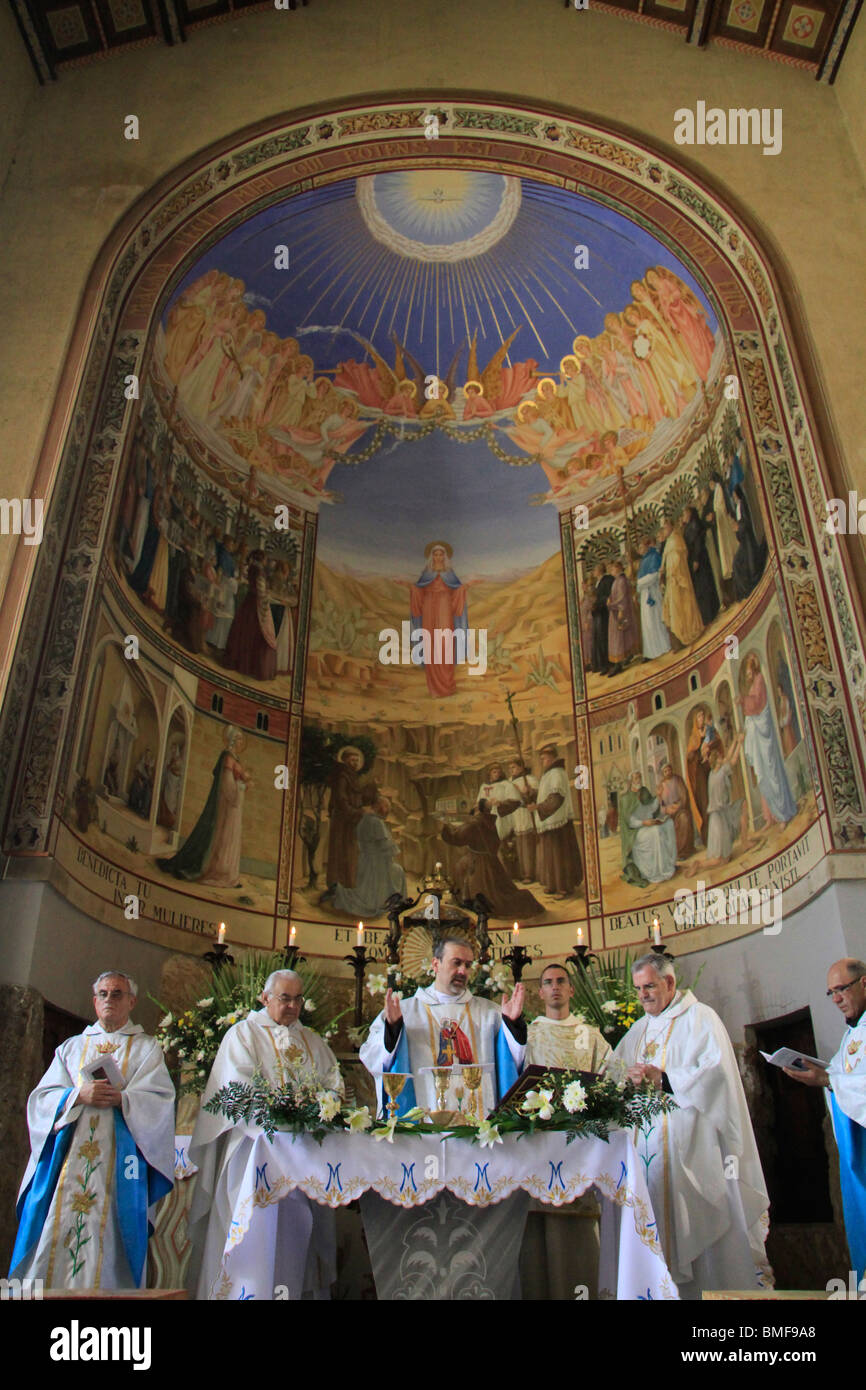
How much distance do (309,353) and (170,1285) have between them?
364 inches

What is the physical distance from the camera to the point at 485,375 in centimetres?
1277

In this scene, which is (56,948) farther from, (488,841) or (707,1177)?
(488,841)

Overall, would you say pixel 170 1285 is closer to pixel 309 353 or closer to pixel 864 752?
pixel 864 752

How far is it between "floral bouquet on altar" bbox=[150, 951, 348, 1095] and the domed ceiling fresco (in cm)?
86

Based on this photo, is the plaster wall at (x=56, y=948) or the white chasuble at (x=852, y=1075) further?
the plaster wall at (x=56, y=948)

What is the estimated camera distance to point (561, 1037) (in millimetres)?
7051

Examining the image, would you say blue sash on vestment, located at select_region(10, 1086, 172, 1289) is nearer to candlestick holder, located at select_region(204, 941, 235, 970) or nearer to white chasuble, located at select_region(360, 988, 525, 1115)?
white chasuble, located at select_region(360, 988, 525, 1115)

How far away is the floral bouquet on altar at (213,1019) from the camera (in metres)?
6.89

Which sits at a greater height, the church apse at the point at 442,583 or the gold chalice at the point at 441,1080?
the church apse at the point at 442,583

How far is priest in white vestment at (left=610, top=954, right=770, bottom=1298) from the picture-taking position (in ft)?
18.5

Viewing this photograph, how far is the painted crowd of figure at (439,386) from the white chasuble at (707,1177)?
7284mm

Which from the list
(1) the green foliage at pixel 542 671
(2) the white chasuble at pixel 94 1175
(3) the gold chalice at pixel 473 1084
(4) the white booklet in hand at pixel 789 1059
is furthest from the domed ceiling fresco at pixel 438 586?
(3) the gold chalice at pixel 473 1084

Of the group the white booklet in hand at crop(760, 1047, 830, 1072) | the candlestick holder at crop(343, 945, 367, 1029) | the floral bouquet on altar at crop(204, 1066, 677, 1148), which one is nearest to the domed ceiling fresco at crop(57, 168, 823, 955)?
the candlestick holder at crop(343, 945, 367, 1029)

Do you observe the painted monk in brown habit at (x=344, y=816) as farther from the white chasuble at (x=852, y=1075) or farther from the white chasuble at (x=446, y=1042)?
the white chasuble at (x=852, y=1075)
